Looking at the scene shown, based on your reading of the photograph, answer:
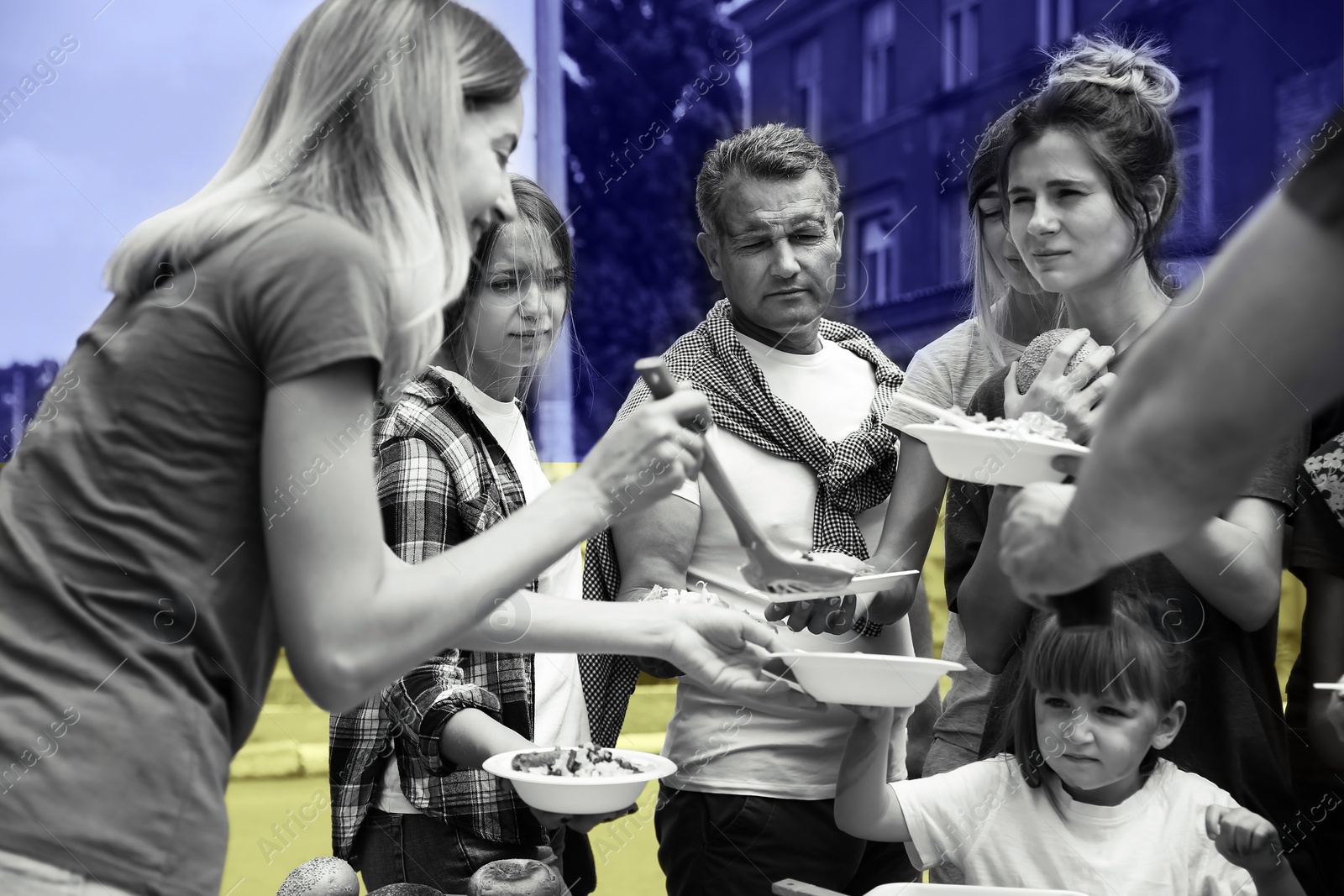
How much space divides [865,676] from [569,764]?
46cm

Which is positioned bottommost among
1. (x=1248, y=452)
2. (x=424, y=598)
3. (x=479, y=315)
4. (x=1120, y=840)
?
(x=1120, y=840)

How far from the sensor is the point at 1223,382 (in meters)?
0.85

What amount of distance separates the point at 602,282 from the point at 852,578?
228 inches

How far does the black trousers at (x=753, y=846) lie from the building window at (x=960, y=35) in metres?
7.45

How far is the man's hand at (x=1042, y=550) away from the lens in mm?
1104

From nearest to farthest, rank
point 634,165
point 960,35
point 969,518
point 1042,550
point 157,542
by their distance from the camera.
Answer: point 157,542, point 1042,550, point 969,518, point 634,165, point 960,35

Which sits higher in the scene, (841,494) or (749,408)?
(749,408)

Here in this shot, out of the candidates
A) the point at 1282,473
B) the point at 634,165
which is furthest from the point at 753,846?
the point at 634,165

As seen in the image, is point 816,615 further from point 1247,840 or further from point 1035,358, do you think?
point 1247,840

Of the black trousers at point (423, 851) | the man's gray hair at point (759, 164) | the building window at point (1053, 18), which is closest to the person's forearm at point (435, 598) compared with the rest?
the black trousers at point (423, 851)

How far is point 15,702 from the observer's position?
100cm

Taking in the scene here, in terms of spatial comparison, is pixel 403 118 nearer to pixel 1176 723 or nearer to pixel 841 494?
pixel 841 494

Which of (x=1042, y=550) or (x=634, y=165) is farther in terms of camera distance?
(x=634, y=165)

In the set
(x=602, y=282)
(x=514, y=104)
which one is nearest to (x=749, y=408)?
(x=514, y=104)
